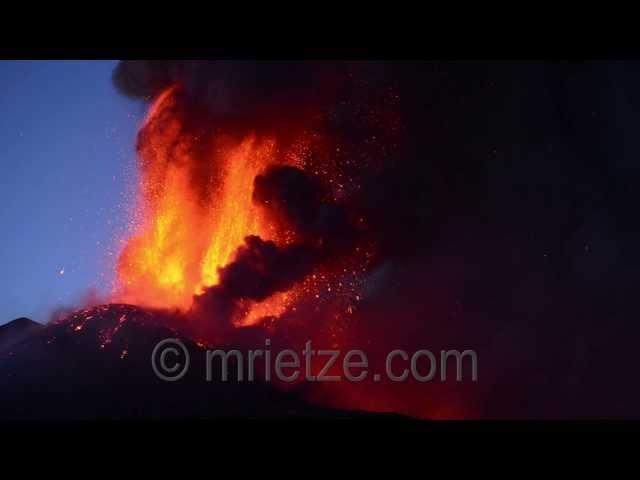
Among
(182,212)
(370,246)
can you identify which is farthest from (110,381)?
(370,246)

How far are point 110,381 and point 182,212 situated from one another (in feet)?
5.61

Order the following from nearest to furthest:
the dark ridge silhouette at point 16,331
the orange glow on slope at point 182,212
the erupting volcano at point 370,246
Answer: the erupting volcano at point 370,246 → the dark ridge silhouette at point 16,331 → the orange glow on slope at point 182,212

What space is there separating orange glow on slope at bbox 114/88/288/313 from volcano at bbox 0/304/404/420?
0.35 meters

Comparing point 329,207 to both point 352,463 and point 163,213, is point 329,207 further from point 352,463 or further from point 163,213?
point 352,463

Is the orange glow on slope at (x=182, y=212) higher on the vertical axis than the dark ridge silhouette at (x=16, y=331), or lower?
higher

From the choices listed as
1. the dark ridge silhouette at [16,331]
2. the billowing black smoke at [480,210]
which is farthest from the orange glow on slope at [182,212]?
the dark ridge silhouette at [16,331]

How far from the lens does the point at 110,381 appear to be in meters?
5.14

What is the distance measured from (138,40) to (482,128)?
299cm

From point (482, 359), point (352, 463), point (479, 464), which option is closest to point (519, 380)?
point (482, 359)

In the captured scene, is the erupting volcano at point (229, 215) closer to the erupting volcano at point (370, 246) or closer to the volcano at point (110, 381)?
the erupting volcano at point (370, 246)

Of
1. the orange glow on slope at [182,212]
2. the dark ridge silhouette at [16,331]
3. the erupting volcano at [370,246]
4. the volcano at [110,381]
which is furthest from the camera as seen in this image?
the orange glow on slope at [182,212]

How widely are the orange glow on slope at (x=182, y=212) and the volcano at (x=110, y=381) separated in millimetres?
350

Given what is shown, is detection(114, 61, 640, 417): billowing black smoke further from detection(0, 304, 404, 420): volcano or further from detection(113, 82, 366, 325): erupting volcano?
detection(0, 304, 404, 420): volcano

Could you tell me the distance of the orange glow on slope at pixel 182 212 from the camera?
18.8 feet
